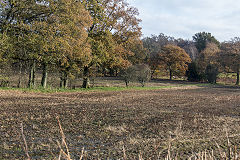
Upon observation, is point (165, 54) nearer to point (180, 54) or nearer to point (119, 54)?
point (180, 54)

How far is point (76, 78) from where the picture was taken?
22.4m

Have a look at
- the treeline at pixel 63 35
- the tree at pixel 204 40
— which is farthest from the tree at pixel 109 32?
the tree at pixel 204 40

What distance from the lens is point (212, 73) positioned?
157ft

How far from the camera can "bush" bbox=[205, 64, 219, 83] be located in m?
47.6

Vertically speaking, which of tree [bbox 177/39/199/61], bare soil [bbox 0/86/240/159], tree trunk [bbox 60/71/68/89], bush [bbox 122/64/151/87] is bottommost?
bare soil [bbox 0/86/240/159]

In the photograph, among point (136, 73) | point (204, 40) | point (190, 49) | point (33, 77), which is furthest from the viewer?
point (190, 49)

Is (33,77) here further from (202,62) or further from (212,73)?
(202,62)

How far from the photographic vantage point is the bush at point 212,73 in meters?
47.6

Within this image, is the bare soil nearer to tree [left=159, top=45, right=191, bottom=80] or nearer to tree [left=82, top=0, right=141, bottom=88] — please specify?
tree [left=82, top=0, right=141, bottom=88]

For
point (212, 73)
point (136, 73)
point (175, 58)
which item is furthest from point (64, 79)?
point (212, 73)

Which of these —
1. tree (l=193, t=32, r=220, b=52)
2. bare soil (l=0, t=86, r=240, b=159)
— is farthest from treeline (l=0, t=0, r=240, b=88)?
tree (l=193, t=32, r=220, b=52)

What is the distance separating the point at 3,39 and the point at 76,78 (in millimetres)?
8646

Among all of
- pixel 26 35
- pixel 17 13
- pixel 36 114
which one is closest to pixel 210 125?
pixel 36 114

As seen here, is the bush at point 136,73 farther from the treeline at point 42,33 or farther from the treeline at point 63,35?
the treeline at point 42,33
